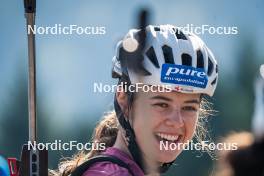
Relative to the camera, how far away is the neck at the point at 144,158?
2227 mm

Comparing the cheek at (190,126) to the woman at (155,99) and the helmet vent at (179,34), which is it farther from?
the helmet vent at (179,34)

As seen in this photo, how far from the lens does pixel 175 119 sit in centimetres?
225

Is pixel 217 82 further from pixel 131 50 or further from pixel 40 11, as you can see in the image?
pixel 40 11

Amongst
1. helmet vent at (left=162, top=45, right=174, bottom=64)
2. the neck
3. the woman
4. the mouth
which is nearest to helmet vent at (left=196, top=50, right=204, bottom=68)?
the woman

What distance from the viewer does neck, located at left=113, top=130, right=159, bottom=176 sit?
2.23 meters

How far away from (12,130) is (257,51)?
1063 millimetres

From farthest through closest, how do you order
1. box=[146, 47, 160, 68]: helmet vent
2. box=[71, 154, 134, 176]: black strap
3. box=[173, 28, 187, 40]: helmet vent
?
box=[173, 28, 187, 40]: helmet vent, box=[146, 47, 160, 68]: helmet vent, box=[71, 154, 134, 176]: black strap

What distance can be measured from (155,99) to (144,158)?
23cm

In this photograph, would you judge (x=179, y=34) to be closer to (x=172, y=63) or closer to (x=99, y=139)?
(x=172, y=63)

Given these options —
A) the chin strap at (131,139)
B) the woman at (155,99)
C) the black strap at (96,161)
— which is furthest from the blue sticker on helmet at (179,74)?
the black strap at (96,161)

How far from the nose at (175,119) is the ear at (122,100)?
0.56ft

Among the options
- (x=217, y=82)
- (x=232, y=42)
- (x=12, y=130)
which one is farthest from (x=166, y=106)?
(x=12, y=130)

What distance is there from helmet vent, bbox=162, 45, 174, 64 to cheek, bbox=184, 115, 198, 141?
0.25 m

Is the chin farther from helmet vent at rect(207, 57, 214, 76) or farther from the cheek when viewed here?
helmet vent at rect(207, 57, 214, 76)
